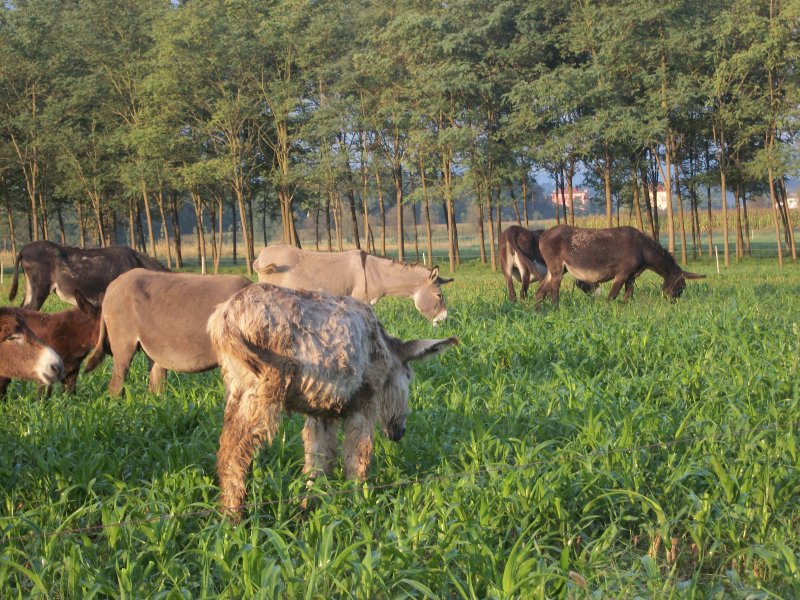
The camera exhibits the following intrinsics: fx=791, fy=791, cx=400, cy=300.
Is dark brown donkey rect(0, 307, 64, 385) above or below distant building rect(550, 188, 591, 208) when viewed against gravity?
below

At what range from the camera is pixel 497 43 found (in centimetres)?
3322

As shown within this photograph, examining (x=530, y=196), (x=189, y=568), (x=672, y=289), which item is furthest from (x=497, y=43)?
(x=189, y=568)

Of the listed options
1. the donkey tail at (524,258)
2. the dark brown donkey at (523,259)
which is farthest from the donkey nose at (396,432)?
the donkey tail at (524,258)

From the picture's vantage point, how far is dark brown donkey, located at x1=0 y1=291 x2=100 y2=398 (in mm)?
7148

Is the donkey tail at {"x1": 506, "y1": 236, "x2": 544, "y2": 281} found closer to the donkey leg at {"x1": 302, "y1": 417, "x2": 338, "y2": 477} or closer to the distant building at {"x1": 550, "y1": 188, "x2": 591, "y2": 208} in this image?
the donkey leg at {"x1": 302, "y1": 417, "x2": 338, "y2": 477}

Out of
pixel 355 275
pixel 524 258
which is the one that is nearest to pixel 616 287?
pixel 524 258

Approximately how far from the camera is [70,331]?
7301 millimetres

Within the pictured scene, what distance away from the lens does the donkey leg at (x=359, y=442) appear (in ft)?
14.5

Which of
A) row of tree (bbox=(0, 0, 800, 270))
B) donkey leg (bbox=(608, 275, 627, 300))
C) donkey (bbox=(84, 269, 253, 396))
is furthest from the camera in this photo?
row of tree (bbox=(0, 0, 800, 270))

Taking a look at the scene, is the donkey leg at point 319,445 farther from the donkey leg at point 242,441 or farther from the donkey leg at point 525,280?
the donkey leg at point 525,280

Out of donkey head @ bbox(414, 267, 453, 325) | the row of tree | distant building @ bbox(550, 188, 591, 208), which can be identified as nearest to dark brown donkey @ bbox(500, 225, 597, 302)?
donkey head @ bbox(414, 267, 453, 325)

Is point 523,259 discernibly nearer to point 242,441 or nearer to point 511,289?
point 511,289

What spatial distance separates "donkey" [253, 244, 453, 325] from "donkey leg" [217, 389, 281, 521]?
723 cm

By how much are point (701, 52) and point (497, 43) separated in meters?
8.18
